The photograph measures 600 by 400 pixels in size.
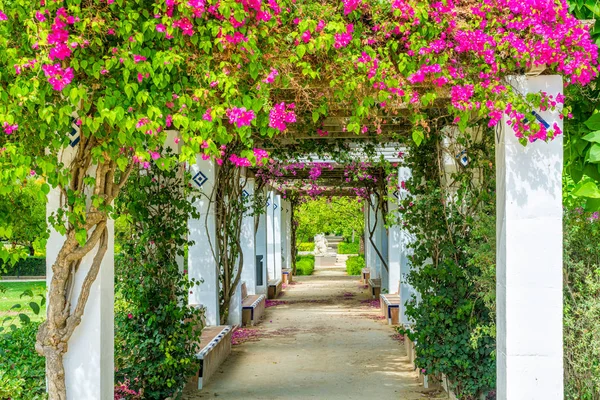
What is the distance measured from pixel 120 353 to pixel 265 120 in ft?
10.7

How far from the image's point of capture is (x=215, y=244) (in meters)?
10.4

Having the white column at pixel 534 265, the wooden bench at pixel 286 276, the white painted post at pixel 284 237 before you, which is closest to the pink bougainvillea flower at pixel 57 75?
the white column at pixel 534 265

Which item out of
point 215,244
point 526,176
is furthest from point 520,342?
point 215,244

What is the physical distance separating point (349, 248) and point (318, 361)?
1153 inches

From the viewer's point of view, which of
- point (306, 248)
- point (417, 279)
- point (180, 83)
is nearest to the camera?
point (180, 83)

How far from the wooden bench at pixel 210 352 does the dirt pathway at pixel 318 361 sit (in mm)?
125

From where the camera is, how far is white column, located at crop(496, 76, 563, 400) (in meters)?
4.29

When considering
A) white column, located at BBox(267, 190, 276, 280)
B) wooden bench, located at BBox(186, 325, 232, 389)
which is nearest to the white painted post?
white column, located at BBox(267, 190, 276, 280)

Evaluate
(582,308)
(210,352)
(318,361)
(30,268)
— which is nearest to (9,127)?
(582,308)

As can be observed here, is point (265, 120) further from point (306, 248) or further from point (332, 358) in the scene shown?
point (306, 248)

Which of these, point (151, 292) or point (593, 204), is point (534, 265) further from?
point (151, 292)

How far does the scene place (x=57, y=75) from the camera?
381 centimetres

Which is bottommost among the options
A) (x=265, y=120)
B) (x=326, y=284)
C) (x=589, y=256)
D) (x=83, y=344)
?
(x=326, y=284)

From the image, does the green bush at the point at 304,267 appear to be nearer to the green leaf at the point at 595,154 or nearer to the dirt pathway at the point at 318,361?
the dirt pathway at the point at 318,361
